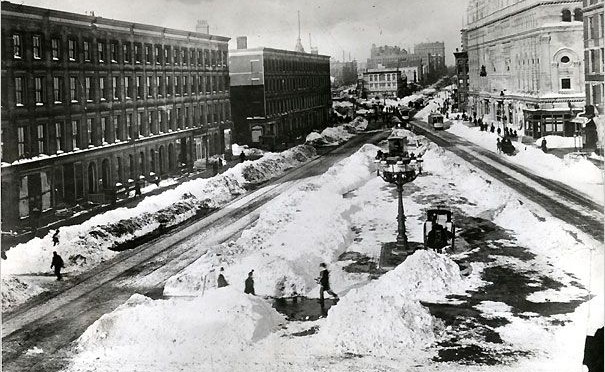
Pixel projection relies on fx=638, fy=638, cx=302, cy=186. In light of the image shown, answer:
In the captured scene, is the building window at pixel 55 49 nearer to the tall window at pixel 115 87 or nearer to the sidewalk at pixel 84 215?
the tall window at pixel 115 87

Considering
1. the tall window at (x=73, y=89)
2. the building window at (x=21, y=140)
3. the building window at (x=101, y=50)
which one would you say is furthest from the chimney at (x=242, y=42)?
the building window at (x=21, y=140)

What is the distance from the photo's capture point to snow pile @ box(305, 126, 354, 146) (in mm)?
79000

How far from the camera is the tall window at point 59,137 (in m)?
37.9

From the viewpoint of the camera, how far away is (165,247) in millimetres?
29844

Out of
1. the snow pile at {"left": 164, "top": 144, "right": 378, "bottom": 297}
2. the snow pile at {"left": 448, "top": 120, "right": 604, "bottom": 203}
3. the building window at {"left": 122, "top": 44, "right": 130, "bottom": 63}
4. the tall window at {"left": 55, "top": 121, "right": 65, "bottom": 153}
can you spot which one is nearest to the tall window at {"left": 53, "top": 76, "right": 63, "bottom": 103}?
the tall window at {"left": 55, "top": 121, "right": 65, "bottom": 153}

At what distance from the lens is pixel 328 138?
8194cm

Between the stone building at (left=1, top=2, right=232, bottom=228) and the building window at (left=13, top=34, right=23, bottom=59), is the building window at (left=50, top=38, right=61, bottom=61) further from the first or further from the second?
the building window at (left=13, top=34, right=23, bottom=59)

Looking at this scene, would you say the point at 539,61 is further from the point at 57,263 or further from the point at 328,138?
the point at 57,263

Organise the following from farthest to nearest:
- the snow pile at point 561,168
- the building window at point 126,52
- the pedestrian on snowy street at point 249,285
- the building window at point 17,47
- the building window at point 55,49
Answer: the building window at point 126,52 → the snow pile at point 561,168 → the building window at point 55,49 → the building window at point 17,47 → the pedestrian on snowy street at point 249,285

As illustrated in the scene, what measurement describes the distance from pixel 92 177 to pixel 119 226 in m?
11.3

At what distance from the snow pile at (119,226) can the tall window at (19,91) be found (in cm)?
762

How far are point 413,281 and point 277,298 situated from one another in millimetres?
4527

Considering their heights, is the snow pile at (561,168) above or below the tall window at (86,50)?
below

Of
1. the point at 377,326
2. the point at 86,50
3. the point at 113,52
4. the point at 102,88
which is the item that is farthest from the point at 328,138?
the point at 377,326
